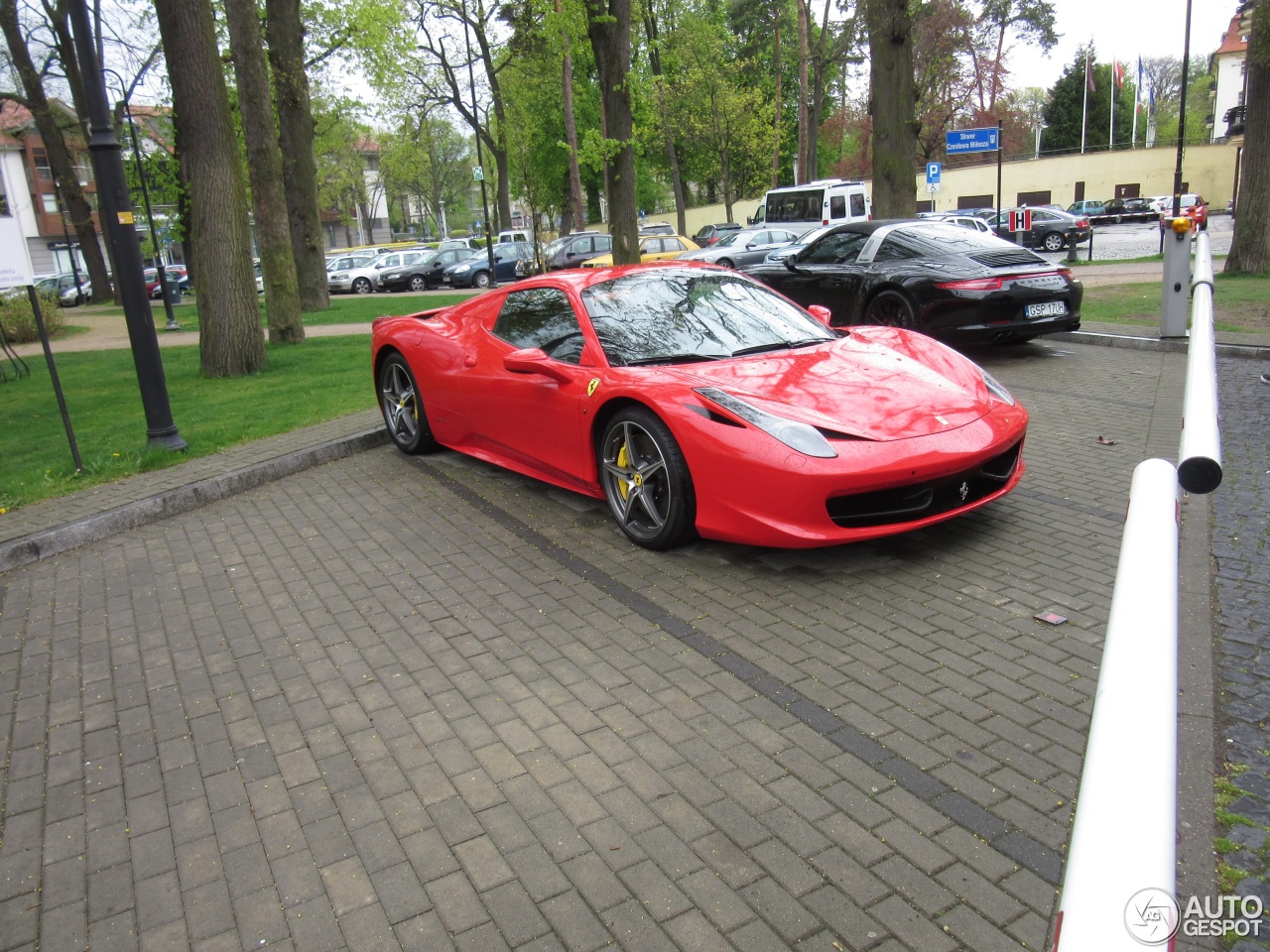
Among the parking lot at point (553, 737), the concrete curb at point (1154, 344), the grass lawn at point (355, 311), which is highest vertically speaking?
the grass lawn at point (355, 311)

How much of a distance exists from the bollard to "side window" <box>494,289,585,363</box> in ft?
24.1

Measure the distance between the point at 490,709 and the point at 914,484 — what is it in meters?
2.14

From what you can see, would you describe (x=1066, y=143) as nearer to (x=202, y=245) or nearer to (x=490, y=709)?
(x=202, y=245)

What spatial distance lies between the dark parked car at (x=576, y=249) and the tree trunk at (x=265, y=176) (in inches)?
627

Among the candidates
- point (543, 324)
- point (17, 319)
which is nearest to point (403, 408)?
point (543, 324)

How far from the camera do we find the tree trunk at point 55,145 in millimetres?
28500

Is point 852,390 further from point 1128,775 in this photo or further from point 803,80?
point 803,80

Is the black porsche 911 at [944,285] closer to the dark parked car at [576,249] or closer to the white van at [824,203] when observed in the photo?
the white van at [824,203]

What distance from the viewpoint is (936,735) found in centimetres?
302

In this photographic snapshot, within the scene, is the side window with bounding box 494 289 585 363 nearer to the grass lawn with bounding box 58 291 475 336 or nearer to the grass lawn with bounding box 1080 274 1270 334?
the grass lawn with bounding box 1080 274 1270 334

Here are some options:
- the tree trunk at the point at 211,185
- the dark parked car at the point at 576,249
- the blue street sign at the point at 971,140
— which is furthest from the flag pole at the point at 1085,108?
the tree trunk at the point at 211,185

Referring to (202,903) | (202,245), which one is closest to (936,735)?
(202,903)

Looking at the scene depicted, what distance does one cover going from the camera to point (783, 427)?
4.18m

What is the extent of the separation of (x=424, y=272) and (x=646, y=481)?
31.7m
